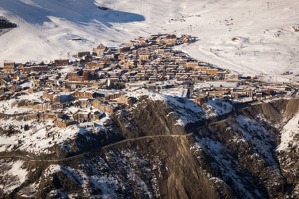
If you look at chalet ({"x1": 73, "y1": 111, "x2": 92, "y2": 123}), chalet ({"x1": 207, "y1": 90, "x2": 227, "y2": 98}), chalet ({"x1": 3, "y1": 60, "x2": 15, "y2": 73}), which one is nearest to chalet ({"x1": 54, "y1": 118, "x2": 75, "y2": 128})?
chalet ({"x1": 73, "y1": 111, "x2": 92, "y2": 123})

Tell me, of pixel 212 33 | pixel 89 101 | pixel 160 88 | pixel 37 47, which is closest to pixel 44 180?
pixel 89 101

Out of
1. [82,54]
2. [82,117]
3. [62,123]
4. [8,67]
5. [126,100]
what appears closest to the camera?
[62,123]

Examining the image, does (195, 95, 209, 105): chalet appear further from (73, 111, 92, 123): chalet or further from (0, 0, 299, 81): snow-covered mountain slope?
(0, 0, 299, 81): snow-covered mountain slope

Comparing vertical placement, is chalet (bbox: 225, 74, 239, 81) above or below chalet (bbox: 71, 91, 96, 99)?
above

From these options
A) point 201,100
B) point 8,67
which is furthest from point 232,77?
point 8,67

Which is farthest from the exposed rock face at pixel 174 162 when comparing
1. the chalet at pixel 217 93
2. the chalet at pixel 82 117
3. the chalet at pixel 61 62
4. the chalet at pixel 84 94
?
the chalet at pixel 61 62

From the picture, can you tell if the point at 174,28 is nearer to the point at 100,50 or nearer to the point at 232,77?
the point at 100,50
